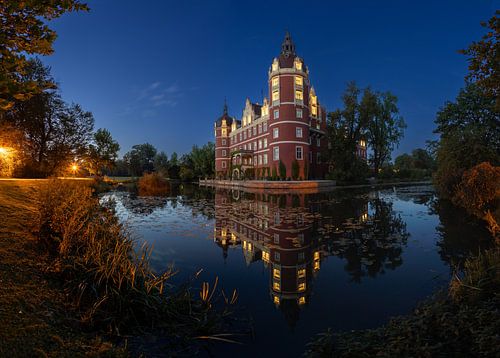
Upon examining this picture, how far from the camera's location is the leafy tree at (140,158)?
103 meters

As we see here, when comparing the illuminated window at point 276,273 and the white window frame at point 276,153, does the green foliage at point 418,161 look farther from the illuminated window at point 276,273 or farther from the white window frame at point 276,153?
the illuminated window at point 276,273

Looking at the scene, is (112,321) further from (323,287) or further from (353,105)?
(353,105)

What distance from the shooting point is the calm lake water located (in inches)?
147

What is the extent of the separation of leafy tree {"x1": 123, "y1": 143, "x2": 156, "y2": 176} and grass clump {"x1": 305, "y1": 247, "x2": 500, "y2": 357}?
10714 cm

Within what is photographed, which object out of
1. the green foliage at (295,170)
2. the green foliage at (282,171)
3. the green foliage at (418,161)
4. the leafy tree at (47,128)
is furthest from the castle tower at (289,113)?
the green foliage at (418,161)

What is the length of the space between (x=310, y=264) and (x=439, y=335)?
3309mm

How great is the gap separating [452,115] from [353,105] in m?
14.9

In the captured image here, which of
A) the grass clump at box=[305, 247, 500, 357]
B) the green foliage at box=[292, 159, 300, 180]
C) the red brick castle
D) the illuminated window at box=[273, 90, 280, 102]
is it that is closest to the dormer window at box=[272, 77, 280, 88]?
the red brick castle

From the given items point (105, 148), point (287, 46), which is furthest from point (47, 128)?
point (287, 46)

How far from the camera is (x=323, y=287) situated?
4.80m

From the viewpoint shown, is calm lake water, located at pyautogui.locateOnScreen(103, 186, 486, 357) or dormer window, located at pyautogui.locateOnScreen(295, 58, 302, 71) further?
dormer window, located at pyautogui.locateOnScreen(295, 58, 302, 71)

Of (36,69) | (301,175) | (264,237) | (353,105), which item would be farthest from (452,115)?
(36,69)

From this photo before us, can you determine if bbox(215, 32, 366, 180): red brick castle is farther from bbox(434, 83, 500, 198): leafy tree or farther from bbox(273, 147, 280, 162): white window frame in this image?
bbox(434, 83, 500, 198): leafy tree

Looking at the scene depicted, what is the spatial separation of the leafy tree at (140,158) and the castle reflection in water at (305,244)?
100 meters
